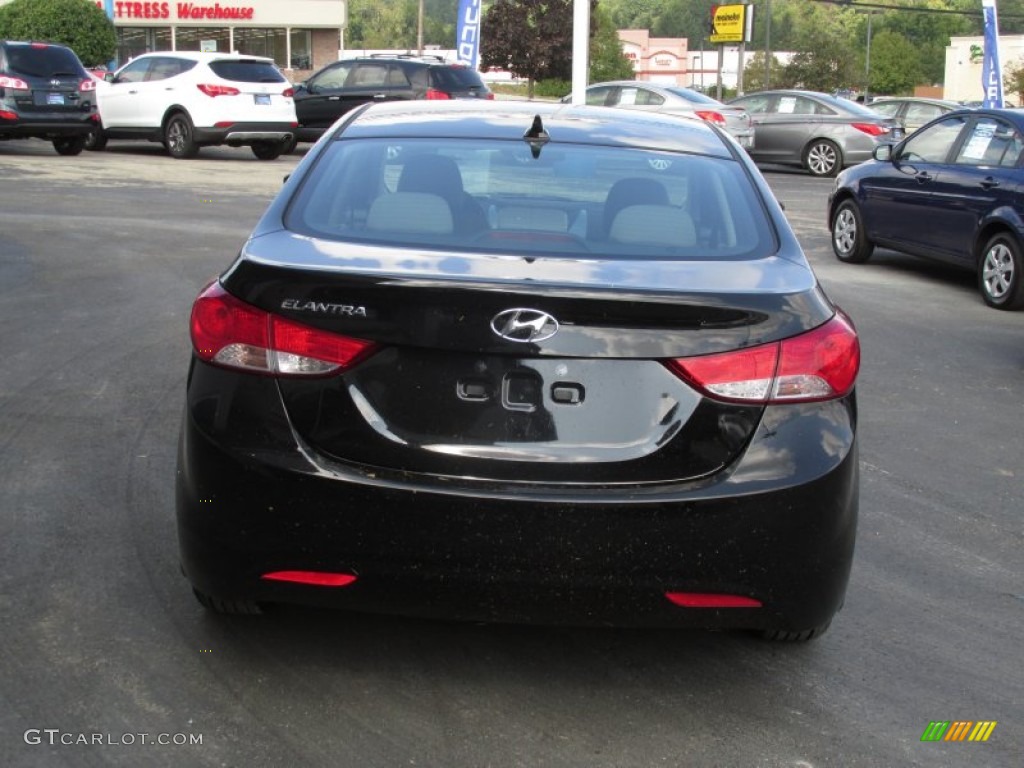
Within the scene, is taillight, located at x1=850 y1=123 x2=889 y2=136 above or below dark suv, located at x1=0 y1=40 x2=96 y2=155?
below

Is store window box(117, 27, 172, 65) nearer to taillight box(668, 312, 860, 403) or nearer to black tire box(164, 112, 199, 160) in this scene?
black tire box(164, 112, 199, 160)

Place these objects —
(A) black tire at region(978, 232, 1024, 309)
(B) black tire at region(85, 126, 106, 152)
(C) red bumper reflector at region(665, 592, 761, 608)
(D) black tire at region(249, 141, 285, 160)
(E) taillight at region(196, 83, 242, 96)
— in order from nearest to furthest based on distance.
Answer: (C) red bumper reflector at region(665, 592, 761, 608) → (A) black tire at region(978, 232, 1024, 309) → (E) taillight at region(196, 83, 242, 96) → (D) black tire at region(249, 141, 285, 160) → (B) black tire at region(85, 126, 106, 152)

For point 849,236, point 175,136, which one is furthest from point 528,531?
point 175,136

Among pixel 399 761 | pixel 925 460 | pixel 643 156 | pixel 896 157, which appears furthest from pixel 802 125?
pixel 399 761

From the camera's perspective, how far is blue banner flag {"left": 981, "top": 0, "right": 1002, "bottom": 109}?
28688 millimetres

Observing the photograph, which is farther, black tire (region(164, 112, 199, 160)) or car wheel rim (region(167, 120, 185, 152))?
car wheel rim (region(167, 120, 185, 152))

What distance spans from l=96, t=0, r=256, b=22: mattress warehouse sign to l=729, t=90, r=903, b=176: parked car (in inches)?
1622

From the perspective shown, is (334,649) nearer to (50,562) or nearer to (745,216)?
(50,562)

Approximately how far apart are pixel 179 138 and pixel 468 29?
1040 centimetres

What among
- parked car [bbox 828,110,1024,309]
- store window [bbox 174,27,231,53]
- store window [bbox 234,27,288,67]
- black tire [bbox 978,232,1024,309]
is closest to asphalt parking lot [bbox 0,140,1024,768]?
black tire [bbox 978,232,1024,309]

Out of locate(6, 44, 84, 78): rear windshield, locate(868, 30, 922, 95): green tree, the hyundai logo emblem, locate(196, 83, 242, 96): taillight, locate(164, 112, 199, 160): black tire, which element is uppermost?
the hyundai logo emblem

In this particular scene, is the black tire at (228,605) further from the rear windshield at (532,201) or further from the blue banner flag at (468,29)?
the blue banner flag at (468,29)

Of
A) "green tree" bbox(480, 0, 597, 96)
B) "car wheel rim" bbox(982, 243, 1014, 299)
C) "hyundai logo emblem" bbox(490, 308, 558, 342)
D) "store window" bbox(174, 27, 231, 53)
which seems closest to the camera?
"hyundai logo emblem" bbox(490, 308, 558, 342)

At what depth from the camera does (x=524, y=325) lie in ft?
11.6
